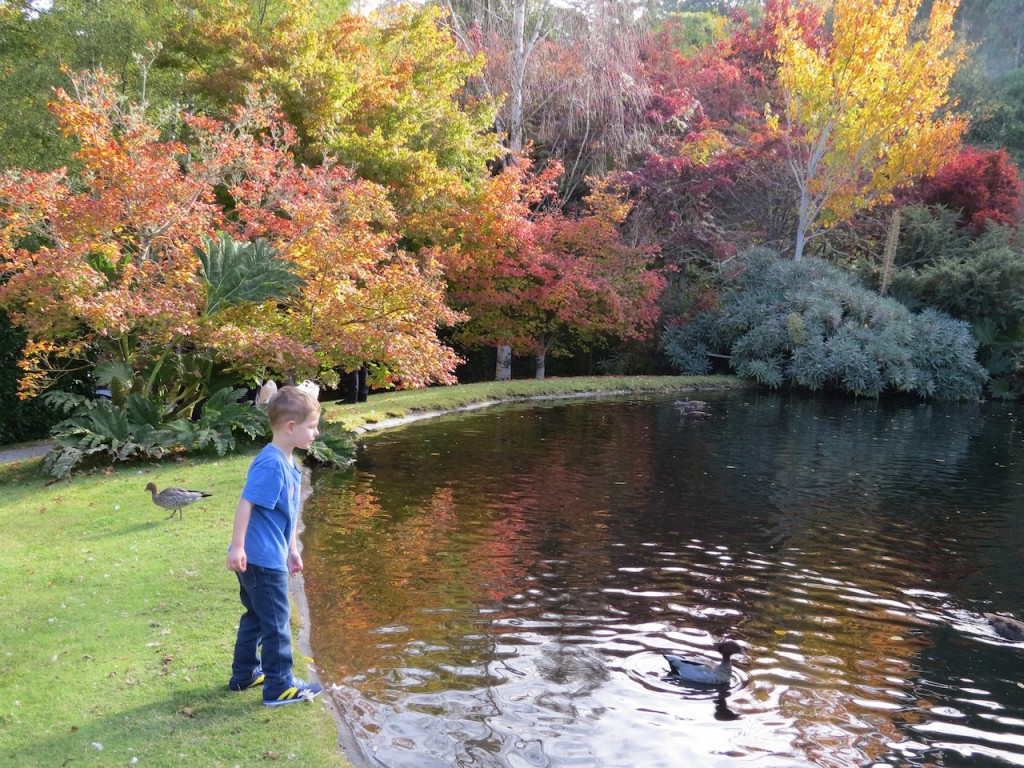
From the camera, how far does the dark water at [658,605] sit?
4.78 meters

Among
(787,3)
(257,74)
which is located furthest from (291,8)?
(787,3)

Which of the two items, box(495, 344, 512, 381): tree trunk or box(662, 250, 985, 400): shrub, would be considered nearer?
box(495, 344, 512, 381): tree trunk

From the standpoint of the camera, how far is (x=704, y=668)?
17.7ft

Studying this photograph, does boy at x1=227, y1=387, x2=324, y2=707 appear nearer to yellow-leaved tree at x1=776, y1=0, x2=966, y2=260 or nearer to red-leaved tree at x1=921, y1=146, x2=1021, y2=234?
yellow-leaved tree at x1=776, y1=0, x2=966, y2=260

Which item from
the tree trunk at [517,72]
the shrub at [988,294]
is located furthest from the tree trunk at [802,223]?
the tree trunk at [517,72]

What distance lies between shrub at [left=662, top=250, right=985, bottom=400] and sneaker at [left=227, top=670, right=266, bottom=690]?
2327 cm

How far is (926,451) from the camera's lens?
15.3m

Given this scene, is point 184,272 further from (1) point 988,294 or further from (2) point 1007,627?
(1) point 988,294

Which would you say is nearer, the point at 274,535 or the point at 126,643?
the point at 274,535

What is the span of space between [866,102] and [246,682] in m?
28.3

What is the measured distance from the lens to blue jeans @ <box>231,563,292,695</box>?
430 cm

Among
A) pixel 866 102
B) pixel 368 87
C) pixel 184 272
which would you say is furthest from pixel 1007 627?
pixel 866 102

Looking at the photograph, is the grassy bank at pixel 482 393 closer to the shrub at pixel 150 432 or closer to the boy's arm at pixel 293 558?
the shrub at pixel 150 432

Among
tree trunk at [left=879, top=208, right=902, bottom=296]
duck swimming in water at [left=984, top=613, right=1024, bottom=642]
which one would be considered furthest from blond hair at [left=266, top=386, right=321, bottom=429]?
tree trunk at [left=879, top=208, right=902, bottom=296]
